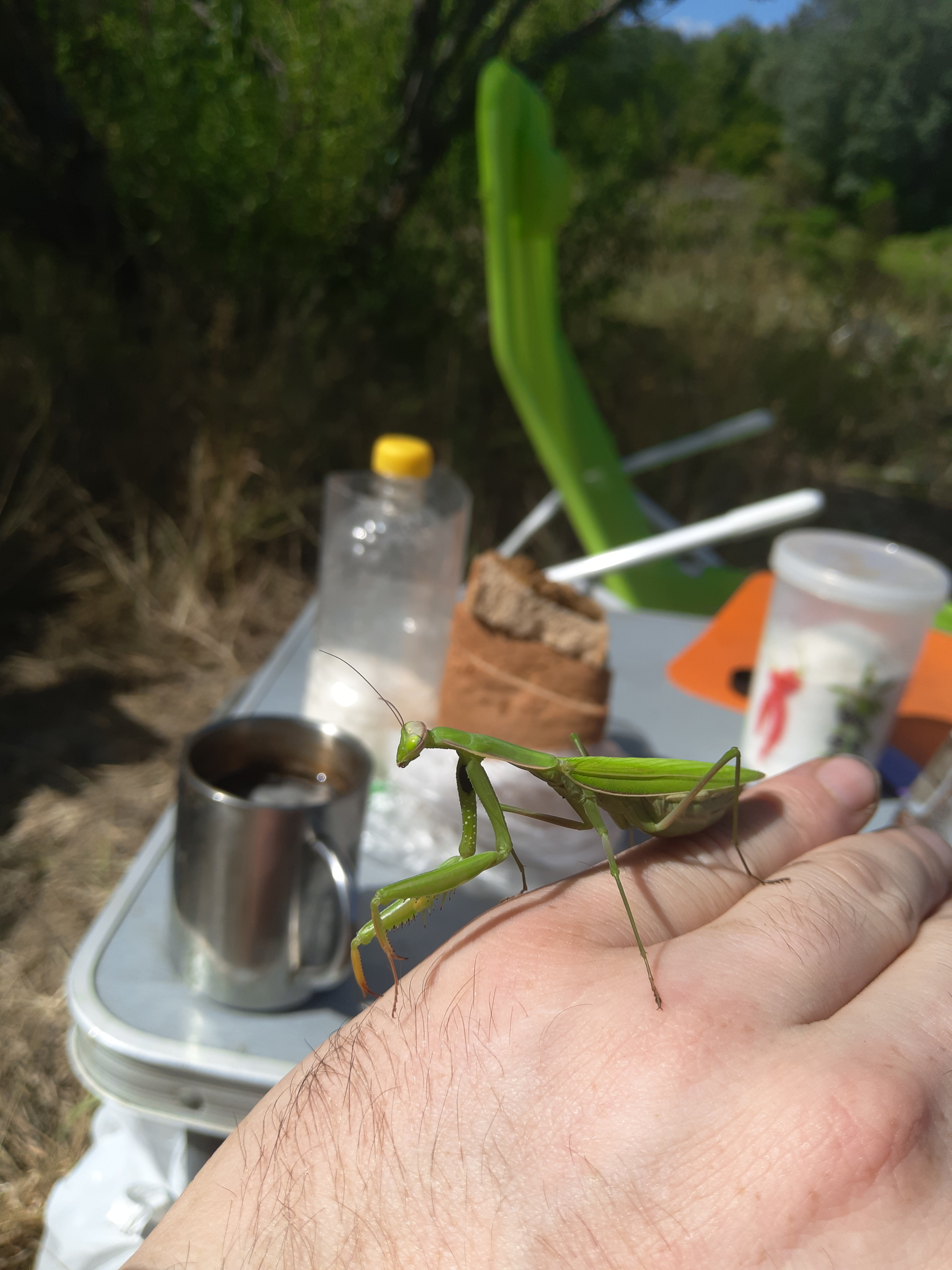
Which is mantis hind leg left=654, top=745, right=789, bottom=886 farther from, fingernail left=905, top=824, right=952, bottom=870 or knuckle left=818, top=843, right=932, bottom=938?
fingernail left=905, top=824, right=952, bottom=870

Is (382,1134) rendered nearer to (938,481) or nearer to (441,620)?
(441,620)

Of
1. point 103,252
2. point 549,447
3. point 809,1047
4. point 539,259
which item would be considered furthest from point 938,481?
point 809,1047

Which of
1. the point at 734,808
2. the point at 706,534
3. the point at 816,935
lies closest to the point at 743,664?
the point at 706,534

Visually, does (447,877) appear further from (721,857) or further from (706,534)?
(706,534)

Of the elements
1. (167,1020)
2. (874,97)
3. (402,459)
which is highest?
(874,97)

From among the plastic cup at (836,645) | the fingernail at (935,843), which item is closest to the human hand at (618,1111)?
the fingernail at (935,843)

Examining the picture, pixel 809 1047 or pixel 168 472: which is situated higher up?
pixel 809 1047

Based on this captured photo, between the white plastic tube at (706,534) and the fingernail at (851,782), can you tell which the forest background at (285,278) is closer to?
the white plastic tube at (706,534)

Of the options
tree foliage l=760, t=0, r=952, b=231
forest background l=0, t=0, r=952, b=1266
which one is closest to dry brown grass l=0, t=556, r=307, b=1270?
forest background l=0, t=0, r=952, b=1266
